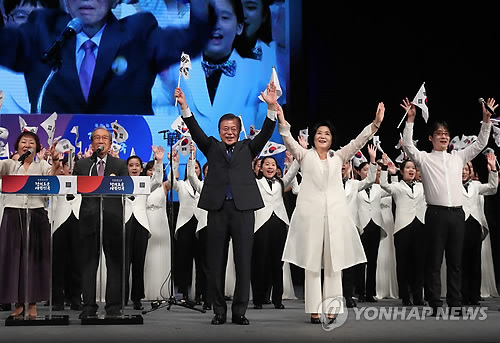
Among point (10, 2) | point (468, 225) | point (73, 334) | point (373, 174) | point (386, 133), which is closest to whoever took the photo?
point (73, 334)

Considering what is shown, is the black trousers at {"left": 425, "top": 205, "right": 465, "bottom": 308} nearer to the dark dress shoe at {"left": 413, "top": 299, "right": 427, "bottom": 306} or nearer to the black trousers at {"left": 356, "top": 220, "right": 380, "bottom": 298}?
the dark dress shoe at {"left": 413, "top": 299, "right": 427, "bottom": 306}

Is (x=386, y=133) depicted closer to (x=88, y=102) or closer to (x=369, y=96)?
(x=369, y=96)

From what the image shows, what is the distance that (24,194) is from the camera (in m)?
4.99

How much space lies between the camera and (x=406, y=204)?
23.7ft

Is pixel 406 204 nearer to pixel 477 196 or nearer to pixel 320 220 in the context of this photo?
pixel 477 196

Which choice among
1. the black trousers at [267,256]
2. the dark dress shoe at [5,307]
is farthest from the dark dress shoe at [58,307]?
the black trousers at [267,256]

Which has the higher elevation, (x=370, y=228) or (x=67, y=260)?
(x=370, y=228)

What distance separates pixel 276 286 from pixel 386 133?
13.4ft

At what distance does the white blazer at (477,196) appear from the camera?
726 cm

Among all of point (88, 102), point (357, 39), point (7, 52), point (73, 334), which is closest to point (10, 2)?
point (7, 52)

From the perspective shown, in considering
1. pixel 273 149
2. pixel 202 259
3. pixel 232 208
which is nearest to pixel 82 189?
pixel 232 208

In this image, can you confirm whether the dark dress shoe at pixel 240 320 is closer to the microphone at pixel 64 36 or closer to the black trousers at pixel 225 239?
the black trousers at pixel 225 239

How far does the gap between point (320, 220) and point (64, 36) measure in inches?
219

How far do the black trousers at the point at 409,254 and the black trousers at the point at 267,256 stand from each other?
1.22m
